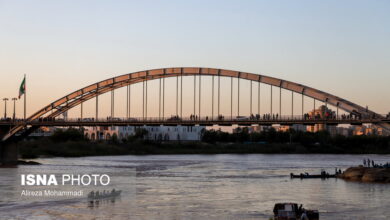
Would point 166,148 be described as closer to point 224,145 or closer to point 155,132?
point 224,145

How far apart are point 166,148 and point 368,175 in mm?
82310

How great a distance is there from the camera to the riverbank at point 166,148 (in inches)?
4346

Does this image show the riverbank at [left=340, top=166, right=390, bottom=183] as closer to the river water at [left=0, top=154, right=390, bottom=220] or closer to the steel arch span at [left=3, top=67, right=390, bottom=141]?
the river water at [left=0, top=154, right=390, bottom=220]

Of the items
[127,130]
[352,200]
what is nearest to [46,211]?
[352,200]

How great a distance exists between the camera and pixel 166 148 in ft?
436

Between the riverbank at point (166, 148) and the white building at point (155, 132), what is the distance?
29716 mm

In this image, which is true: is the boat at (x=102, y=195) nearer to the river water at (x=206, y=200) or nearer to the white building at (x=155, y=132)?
the river water at (x=206, y=200)

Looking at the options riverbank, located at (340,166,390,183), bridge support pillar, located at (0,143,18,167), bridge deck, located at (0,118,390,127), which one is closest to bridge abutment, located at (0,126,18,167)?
bridge support pillar, located at (0,143,18,167)

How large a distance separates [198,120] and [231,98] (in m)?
A: 5.79

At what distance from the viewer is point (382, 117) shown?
2251 inches

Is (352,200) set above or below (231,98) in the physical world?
below

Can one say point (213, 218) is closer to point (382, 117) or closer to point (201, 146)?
point (382, 117)

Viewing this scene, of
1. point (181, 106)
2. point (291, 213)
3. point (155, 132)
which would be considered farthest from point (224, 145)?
point (291, 213)

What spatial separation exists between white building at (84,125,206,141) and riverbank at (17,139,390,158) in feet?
97.5
